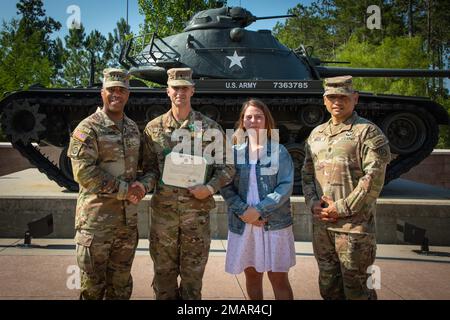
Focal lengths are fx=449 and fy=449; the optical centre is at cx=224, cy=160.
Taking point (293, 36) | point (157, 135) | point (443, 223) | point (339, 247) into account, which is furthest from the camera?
point (293, 36)

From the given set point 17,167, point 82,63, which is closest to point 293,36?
point 82,63

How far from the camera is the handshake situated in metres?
3.58

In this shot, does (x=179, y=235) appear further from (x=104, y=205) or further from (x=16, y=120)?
(x=16, y=120)

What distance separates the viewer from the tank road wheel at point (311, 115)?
28.9 feet

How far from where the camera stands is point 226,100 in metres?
8.44

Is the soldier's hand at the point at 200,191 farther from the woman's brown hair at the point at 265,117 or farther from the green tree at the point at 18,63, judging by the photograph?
the green tree at the point at 18,63

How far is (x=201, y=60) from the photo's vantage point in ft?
29.0

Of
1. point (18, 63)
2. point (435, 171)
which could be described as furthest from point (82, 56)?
point (435, 171)

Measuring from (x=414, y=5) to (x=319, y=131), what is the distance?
1265 inches

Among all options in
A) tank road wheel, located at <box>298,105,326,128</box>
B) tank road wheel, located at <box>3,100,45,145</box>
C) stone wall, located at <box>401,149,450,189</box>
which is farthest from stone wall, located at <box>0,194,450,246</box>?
stone wall, located at <box>401,149,450,189</box>

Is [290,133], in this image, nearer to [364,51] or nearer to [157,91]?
[157,91]

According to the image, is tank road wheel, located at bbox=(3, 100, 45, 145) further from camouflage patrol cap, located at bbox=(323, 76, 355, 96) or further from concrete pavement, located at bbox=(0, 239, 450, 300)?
camouflage patrol cap, located at bbox=(323, 76, 355, 96)

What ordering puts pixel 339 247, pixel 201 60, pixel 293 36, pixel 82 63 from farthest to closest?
1. pixel 293 36
2. pixel 82 63
3. pixel 201 60
4. pixel 339 247

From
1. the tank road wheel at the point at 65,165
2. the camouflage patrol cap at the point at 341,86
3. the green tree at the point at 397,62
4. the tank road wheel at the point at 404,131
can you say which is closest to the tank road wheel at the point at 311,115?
the tank road wheel at the point at 404,131
